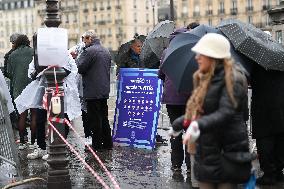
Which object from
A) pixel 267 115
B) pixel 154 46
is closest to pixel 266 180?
pixel 267 115

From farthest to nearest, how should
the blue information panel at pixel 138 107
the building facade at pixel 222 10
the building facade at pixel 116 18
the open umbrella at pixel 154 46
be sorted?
the building facade at pixel 116 18 < the building facade at pixel 222 10 < the open umbrella at pixel 154 46 < the blue information panel at pixel 138 107

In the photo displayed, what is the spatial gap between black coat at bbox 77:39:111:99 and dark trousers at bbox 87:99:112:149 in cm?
22

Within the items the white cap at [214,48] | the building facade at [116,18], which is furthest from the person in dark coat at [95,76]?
the building facade at [116,18]

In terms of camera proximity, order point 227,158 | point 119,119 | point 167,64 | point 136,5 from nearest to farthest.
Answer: point 227,158 < point 167,64 < point 119,119 < point 136,5

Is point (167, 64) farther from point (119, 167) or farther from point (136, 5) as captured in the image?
point (136, 5)

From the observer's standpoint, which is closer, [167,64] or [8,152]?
[167,64]

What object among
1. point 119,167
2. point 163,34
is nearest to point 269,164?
point 119,167

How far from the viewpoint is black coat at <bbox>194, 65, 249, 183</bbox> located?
202 inches

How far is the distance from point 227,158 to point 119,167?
450 centimetres

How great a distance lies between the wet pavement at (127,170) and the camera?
8422mm

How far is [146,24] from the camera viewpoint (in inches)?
5615

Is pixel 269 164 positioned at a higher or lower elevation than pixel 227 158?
lower

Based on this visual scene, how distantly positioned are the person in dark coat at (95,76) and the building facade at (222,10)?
10128 cm

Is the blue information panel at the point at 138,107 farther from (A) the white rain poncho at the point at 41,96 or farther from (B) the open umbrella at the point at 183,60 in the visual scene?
(B) the open umbrella at the point at 183,60
